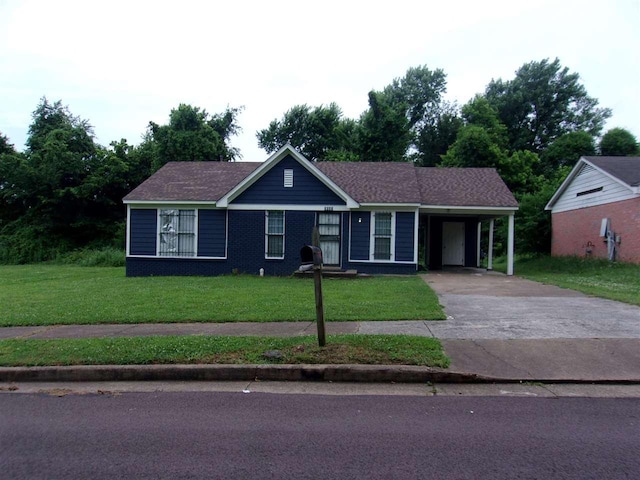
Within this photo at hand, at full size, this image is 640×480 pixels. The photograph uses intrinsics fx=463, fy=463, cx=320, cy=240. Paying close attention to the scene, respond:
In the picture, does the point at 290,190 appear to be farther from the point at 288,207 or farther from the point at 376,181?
the point at 376,181

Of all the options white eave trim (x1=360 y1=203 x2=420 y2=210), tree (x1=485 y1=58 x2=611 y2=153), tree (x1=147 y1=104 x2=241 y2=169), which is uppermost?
tree (x1=485 y1=58 x2=611 y2=153)

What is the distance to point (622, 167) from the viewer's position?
19.5 metres

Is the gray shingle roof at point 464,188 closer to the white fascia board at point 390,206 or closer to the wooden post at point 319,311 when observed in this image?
the white fascia board at point 390,206

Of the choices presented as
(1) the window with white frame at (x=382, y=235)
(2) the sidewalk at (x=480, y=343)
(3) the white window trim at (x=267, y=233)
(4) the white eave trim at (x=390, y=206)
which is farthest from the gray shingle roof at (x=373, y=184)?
(2) the sidewalk at (x=480, y=343)

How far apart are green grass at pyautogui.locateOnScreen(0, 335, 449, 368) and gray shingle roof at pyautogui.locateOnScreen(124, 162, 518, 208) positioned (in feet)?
35.9

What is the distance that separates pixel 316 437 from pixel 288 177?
14.1 metres

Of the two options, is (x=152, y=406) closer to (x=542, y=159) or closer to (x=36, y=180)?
(x=36, y=180)

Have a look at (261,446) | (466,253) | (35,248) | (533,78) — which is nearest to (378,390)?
(261,446)

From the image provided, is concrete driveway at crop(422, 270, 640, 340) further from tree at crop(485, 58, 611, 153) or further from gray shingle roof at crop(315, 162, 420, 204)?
tree at crop(485, 58, 611, 153)

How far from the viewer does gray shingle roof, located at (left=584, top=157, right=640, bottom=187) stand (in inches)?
701

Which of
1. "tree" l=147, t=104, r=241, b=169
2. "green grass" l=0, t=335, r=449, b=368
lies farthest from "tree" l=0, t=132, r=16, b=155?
"green grass" l=0, t=335, r=449, b=368

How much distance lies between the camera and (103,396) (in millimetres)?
5348

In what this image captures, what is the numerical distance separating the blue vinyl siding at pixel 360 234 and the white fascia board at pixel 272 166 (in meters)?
0.67

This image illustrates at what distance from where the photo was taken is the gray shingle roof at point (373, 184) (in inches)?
706
